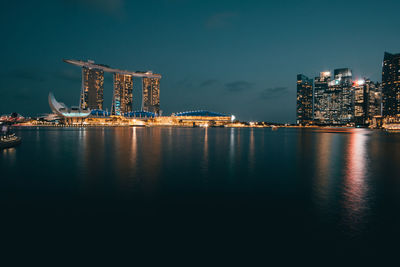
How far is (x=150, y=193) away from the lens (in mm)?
13023

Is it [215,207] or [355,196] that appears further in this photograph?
[355,196]

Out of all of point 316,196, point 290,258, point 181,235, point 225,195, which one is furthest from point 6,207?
point 316,196

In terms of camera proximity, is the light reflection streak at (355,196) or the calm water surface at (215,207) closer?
the calm water surface at (215,207)

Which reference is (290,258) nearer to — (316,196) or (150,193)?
(316,196)

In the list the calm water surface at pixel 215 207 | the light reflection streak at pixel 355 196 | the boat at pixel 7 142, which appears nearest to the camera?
the calm water surface at pixel 215 207

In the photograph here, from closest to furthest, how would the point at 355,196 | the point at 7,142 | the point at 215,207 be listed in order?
the point at 215,207 < the point at 355,196 < the point at 7,142

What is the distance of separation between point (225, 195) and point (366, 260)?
6.99 metres

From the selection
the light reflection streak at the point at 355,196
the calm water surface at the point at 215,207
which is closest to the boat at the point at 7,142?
the calm water surface at the point at 215,207

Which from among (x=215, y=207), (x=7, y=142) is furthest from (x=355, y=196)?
(x=7, y=142)

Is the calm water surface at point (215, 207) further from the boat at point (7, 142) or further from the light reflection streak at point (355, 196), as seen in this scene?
the boat at point (7, 142)

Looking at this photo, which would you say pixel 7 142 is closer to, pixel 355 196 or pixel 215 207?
pixel 215 207

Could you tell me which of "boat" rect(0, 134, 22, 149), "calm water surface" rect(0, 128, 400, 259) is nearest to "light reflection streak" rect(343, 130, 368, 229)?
"calm water surface" rect(0, 128, 400, 259)

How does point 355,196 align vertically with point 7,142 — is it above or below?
below

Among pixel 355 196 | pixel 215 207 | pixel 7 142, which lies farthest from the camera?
pixel 7 142
